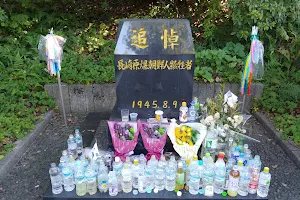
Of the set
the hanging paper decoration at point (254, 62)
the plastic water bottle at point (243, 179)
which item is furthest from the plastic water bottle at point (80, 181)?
the hanging paper decoration at point (254, 62)

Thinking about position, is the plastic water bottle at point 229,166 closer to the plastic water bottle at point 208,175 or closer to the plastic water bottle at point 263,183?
the plastic water bottle at point 208,175

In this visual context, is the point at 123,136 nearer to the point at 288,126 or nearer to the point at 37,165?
the point at 37,165

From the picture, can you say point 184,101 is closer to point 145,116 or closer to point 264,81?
point 145,116

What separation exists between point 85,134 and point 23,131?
3.02ft

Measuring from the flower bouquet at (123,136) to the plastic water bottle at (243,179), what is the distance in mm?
1243

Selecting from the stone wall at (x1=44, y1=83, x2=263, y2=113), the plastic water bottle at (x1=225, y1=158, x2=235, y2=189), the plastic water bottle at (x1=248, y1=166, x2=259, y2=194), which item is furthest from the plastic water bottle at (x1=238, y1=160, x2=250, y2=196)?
the stone wall at (x1=44, y1=83, x2=263, y2=113)

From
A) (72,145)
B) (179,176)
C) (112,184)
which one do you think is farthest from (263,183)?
(72,145)

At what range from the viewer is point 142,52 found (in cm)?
360

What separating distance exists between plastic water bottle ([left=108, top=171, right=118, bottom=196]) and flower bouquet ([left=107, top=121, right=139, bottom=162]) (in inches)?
19.8

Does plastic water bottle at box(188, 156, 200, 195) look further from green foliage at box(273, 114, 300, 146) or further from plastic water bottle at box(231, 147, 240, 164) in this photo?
green foliage at box(273, 114, 300, 146)

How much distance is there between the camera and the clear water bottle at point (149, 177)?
9.99ft

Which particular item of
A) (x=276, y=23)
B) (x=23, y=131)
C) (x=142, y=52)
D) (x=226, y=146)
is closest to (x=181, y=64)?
(x=142, y=52)

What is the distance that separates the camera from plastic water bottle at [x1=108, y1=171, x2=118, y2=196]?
9.89 feet

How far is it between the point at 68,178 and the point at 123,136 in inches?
31.9
